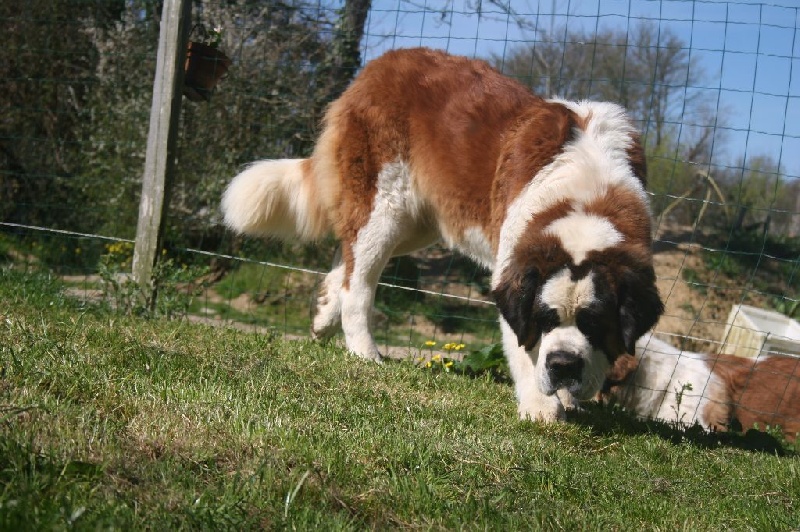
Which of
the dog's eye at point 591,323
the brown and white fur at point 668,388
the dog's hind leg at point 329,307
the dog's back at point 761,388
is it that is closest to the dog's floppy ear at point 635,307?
the dog's eye at point 591,323

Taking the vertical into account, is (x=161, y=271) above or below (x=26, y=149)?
below

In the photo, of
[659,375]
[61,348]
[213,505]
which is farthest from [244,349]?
[659,375]

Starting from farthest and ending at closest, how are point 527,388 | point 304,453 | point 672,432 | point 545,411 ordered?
point 672,432, point 527,388, point 545,411, point 304,453

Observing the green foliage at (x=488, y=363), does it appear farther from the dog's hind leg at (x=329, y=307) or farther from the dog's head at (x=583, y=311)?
the dog's head at (x=583, y=311)

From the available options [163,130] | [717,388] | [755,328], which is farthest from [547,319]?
[755,328]

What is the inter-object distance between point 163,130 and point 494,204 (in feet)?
7.74

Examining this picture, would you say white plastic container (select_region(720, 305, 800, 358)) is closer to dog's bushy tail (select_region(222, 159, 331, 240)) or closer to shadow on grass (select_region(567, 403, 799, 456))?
shadow on grass (select_region(567, 403, 799, 456))

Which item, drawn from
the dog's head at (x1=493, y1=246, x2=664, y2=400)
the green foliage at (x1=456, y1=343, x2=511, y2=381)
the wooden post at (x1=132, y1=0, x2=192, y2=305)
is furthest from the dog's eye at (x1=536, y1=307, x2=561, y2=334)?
the wooden post at (x1=132, y1=0, x2=192, y2=305)

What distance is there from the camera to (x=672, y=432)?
439 cm

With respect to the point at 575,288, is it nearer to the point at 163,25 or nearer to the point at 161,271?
the point at 161,271

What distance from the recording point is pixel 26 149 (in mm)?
8414

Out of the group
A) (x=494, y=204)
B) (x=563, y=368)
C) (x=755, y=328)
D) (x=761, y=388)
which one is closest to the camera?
(x=563, y=368)

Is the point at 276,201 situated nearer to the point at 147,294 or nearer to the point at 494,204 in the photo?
the point at 147,294

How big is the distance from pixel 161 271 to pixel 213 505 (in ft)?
12.4
